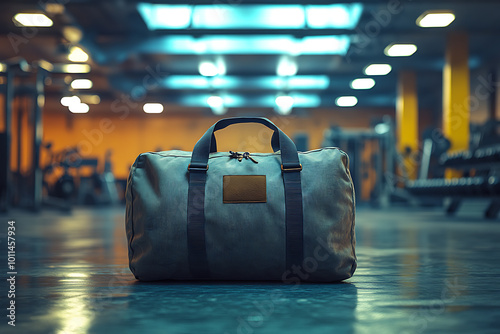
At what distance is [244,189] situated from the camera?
1277 millimetres

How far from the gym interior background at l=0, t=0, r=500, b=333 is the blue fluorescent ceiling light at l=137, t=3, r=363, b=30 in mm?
32

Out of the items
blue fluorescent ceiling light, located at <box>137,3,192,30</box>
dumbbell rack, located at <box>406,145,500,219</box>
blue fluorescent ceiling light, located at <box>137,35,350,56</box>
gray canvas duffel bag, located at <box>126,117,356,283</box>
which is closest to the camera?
gray canvas duffel bag, located at <box>126,117,356,283</box>

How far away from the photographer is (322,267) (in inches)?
50.1

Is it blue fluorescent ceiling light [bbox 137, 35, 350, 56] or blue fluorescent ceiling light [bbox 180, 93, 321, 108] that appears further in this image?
blue fluorescent ceiling light [bbox 180, 93, 321, 108]

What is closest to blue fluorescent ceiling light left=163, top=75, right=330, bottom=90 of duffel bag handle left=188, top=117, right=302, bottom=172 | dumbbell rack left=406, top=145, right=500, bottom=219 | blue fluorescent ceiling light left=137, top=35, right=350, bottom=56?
blue fluorescent ceiling light left=137, top=35, right=350, bottom=56

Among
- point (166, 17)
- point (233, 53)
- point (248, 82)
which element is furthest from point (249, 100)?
point (166, 17)

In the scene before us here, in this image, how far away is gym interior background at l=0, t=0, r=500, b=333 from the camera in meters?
1.05

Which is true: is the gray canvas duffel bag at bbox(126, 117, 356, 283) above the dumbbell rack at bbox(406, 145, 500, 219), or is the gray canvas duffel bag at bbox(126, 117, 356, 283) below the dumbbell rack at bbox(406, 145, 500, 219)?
below

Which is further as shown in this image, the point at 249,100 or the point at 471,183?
the point at 249,100

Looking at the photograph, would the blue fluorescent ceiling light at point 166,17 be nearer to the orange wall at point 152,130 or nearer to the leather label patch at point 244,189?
the leather label patch at point 244,189

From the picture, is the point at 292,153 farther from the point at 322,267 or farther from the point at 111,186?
the point at 111,186

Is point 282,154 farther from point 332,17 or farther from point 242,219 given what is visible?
point 332,17

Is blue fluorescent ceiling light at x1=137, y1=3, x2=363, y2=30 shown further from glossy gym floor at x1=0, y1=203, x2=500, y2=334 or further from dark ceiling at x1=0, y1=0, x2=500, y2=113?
glossy gym floor at x1=0, y1=203, x2=500, y2=334

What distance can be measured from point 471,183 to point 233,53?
6.49m
